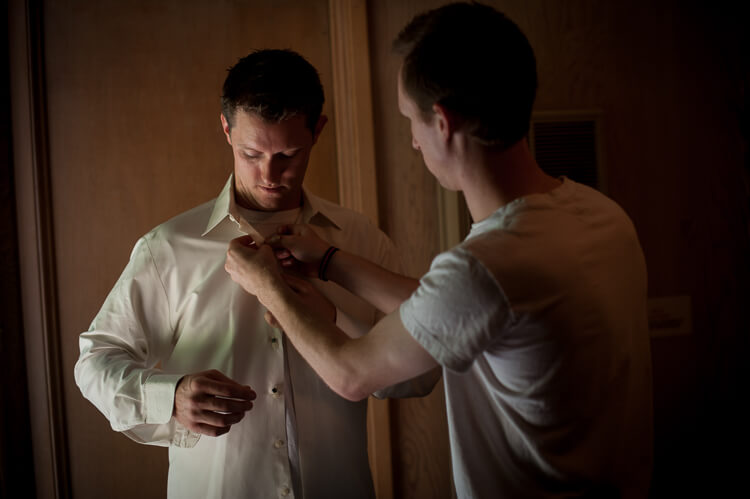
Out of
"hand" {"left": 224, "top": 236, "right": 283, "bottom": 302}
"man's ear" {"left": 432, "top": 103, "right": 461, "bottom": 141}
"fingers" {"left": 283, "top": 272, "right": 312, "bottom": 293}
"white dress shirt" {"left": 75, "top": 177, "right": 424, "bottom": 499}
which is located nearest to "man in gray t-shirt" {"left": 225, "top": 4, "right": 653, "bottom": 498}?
"man's ear" {"left": 432, "top": 103, "right": 461, "bottom": 141}

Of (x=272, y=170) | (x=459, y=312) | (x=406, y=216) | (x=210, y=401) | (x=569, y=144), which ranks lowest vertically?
(x=210, y=401)

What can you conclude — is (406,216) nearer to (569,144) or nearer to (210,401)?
(569,144)

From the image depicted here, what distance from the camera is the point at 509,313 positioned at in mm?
915

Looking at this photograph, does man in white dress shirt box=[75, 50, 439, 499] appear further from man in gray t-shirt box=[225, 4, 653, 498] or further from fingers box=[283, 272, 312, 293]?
man in gray t-shirt box=[225, 4, 653, 498]

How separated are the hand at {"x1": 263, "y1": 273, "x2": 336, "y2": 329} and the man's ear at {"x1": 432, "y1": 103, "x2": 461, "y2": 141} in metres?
0.57

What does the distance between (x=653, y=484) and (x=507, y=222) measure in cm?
227

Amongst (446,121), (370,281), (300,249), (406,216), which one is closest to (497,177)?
(446,121)

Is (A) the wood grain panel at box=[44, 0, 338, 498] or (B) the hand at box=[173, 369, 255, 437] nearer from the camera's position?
(B) the hand at box=[173, 369, 255, 437]

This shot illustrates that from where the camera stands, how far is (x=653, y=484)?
2.57m

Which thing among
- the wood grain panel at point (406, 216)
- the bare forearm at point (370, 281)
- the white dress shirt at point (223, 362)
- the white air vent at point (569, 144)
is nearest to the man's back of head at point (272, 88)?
the white dress shirt at point (223, 362)

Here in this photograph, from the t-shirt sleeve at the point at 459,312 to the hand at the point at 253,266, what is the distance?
409 millimetres

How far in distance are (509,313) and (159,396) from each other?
83 cm

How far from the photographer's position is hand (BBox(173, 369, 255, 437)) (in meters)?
1.18

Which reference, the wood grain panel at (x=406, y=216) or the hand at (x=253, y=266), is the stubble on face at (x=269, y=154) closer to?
the hand at (x=253, y=266)
